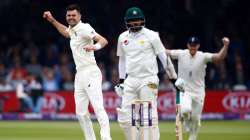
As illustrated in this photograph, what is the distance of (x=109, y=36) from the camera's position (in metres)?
22.9

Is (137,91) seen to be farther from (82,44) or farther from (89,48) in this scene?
(82,44)

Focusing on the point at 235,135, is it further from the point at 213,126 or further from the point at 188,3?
the point at 188,3

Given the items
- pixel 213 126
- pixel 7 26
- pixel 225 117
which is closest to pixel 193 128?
pixel 213 126

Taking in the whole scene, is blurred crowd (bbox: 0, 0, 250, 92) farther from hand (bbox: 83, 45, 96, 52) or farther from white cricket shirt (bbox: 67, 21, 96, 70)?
hand (bbox: 83, 45, 96, 52)

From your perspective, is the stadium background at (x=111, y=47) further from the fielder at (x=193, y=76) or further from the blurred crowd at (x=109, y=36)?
the fielder at (x=193, y=76)

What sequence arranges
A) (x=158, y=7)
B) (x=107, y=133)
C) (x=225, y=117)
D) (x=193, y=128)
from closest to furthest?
(x=107, y=133) < (x=193, y=128) < (x=225, y=117) < (x=158, y=7)

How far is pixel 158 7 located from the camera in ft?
73.4

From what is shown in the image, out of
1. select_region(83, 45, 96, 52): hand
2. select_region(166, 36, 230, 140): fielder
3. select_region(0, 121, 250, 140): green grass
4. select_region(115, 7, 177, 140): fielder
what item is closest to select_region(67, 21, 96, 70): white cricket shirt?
select_region(83, 45, 96, 52): hand

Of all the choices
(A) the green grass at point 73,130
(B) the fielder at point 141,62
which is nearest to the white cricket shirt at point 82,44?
(B) the fielder at point 141,62

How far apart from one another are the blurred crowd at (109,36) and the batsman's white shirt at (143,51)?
9615 millimetres

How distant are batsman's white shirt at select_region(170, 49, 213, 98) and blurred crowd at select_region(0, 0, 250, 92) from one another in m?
6.94

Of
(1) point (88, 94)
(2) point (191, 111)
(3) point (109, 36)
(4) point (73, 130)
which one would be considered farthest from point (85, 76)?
(3) point (109, 36)

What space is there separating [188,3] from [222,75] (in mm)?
3201

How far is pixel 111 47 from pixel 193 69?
368 inches
